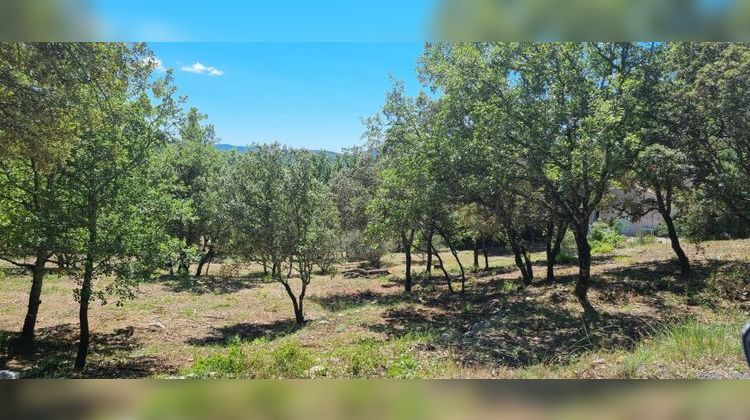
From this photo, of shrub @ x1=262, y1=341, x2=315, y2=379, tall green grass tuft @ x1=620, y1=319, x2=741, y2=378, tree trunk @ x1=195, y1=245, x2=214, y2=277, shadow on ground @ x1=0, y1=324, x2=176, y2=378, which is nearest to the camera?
tall green grass tuft @ x1=620, y1=319, x2=741, y2=378

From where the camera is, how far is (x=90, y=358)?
31.0 feet

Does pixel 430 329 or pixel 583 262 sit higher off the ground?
pixel 583 262

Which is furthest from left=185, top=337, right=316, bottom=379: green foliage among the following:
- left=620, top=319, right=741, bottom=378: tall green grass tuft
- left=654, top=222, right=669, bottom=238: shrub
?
left=654, top=222, right=669, bottom=238: shrub

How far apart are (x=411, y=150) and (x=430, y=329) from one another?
4310 mm

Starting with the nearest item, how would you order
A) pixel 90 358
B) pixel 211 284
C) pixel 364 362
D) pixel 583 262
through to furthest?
pixel 364 362 < pixel 90 358 < pixel 583 262 < pixel 211 284

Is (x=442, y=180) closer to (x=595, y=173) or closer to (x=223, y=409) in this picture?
(x=595, y=173)

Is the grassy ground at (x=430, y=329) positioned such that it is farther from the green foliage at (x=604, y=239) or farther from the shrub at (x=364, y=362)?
the green foliage at (x=604, y=239)

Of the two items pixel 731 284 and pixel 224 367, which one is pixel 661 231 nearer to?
pixel 731 284

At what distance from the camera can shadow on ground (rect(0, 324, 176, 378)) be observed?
8.07m

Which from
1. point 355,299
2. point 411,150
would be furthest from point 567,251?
point 411,150

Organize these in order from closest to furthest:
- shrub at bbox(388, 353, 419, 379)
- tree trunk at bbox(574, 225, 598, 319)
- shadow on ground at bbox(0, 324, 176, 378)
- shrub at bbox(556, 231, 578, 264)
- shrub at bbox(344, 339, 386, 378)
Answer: shrub at bbox(388, 353, 419, 379), shrub at bbox(344, 339, 386, 378), shadow on ground at bbox(0, 324, 176, 378), tree trunk at bbox(574, 225, 598, 319), shrub at bbox(556, 231, 578, 264)

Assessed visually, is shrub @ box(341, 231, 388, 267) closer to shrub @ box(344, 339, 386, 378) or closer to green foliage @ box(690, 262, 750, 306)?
green foliage @ box(690, 262, 750, 306)

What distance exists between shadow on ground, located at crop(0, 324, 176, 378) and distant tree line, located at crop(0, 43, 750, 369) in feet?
1.59
